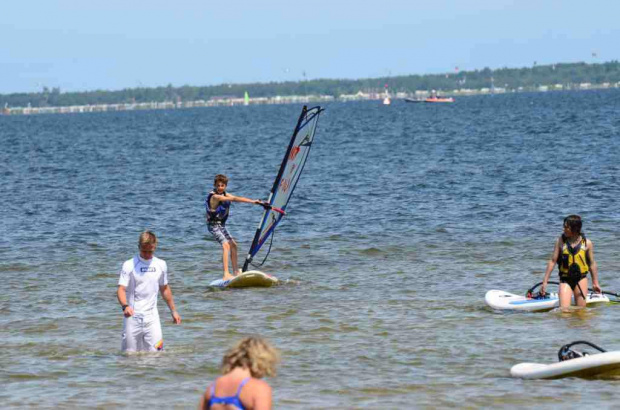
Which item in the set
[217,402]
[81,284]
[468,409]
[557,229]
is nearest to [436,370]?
[468,409]

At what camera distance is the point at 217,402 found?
6.69m

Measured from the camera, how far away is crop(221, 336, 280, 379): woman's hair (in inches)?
260

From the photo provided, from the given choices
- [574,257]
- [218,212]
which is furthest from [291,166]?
[574,257]

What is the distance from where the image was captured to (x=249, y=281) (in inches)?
705

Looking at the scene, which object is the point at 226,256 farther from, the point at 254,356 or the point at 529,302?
the point at 254,356

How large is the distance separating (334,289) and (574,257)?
4578 mm

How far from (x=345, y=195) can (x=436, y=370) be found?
77.3 ft

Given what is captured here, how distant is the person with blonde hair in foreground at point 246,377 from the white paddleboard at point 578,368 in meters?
5.21

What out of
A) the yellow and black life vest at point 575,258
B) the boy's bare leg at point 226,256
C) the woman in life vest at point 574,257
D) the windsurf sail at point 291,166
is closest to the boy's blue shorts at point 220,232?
the boy's bare leg at point 226,256

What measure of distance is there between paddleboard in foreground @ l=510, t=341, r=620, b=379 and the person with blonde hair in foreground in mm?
5134

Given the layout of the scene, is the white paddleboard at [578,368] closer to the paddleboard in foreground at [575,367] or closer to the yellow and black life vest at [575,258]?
the paddleboard in foreground at [575,367]

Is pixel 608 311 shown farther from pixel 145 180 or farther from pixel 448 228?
pixel 145 180

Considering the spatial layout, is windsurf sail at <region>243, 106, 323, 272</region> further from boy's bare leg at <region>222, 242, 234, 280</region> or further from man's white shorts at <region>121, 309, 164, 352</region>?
man's white shorts at <region>121, 309, 164, 352</region>

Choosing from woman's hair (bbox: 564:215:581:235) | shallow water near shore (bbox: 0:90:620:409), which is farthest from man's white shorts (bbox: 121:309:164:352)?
woman's hair (bbox: 564:215:581:235)
